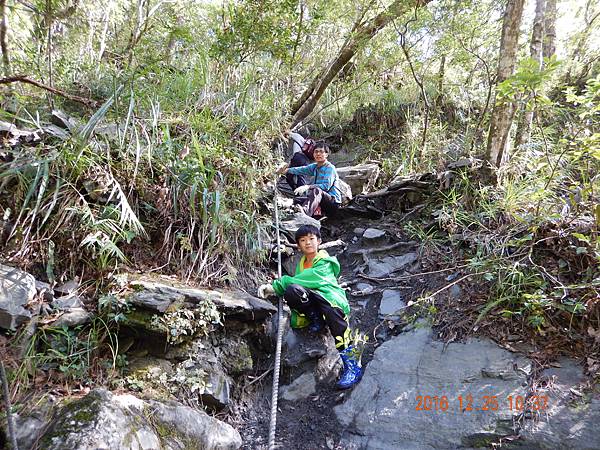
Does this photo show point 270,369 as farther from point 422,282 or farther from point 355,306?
point 422,282

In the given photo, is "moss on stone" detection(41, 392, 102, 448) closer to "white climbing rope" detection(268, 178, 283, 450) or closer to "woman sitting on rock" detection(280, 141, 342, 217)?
"white climbing rope" detection(268, 178, 283, 450)

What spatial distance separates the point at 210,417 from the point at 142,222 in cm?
166

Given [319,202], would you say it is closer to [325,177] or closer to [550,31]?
[325,177]

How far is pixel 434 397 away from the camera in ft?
8.31

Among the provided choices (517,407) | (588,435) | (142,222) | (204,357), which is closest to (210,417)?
(204,357)

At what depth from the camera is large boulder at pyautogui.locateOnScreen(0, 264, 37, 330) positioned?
2.09 m

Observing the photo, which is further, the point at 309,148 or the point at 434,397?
the point at 309,148

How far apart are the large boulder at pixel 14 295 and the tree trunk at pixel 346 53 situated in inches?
202

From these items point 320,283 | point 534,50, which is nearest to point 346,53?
point 534,50

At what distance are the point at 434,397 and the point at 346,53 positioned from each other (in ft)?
19.1

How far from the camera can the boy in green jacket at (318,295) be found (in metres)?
2.88

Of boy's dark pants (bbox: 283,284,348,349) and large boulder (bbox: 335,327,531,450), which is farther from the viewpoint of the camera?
boy's dark pants (bbox: 283,284,348,349)

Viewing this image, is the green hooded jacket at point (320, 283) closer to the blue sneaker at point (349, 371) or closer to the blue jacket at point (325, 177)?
the blue sneaker at point (349, 371)
